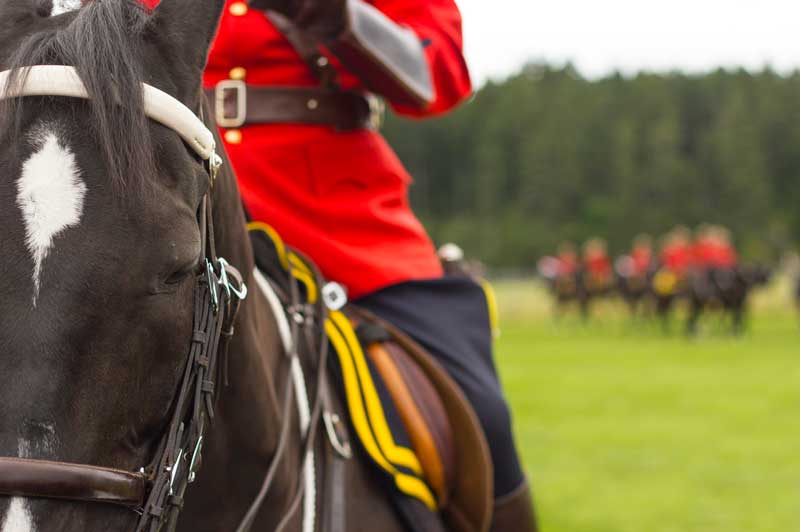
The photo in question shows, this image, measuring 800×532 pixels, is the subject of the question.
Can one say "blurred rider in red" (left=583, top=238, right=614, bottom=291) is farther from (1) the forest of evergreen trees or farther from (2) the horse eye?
(2) the horse eye

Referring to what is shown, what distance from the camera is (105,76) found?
144 centimetres

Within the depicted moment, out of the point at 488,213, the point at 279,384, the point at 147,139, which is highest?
the point at 147,139

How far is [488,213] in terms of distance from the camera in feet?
250

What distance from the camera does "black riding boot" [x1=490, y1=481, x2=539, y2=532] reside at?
2.70m

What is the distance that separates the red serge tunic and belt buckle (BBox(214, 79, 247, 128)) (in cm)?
4

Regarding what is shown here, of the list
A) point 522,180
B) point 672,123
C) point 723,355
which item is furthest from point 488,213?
point 723,355

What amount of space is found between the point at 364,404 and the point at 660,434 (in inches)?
373

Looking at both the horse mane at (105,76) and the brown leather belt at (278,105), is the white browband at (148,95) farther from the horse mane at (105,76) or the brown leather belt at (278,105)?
the brown leather belt at (278,105)

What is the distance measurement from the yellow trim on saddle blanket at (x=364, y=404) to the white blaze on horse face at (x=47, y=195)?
993 mm

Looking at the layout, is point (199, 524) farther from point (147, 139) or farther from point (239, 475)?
point (147, 139)

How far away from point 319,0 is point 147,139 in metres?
0.89

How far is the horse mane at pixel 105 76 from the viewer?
141 centimetres

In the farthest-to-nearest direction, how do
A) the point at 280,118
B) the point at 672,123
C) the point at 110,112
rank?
the point at 672,123 → the point at 280,118 → the point at 110,112

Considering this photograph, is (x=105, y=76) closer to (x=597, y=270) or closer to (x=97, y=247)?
(x=97, y=247)
